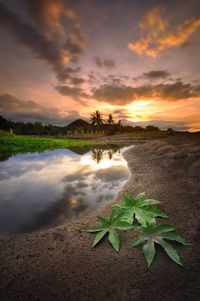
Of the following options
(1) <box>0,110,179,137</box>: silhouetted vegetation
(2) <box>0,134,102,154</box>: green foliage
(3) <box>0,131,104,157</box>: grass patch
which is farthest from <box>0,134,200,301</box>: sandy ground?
(1) <box>0,110,179,137</box>: silhouetted vegetation

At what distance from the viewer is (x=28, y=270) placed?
2723 mm

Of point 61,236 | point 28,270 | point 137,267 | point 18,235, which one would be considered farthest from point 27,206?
point 137,267

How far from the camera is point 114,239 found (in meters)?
3.14

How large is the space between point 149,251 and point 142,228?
379 mm

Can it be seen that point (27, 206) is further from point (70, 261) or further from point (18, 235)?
point (70, 261)

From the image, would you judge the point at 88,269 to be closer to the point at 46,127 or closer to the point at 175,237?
the point at 175,237

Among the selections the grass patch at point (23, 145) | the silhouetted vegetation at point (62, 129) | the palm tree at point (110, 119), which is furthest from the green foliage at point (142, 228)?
the palm tree at point (110, 119)

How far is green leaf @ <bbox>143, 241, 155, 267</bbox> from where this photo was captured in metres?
2.63

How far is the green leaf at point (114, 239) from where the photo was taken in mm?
3009

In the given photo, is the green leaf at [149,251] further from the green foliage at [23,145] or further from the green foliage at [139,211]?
the green foliage at [23,145]

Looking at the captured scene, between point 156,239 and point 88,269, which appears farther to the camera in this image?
point 156,239

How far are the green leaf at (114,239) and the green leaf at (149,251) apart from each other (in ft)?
1.41

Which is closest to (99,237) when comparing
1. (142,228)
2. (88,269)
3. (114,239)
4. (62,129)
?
(114,239)

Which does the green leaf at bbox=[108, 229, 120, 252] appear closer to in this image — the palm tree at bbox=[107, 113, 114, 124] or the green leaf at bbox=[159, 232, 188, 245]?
the green leaf at bbox=[159, 232, 188, 245]
